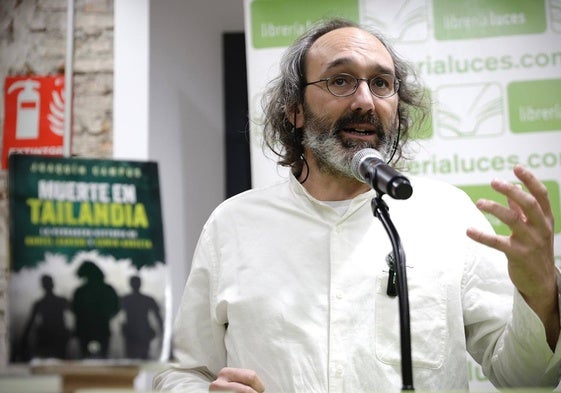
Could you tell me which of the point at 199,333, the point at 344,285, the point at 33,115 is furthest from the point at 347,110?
the point at 33,115

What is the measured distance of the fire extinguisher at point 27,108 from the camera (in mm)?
2246

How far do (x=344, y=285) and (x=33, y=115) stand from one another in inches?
53.4

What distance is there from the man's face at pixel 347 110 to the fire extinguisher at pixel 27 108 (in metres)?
1.02

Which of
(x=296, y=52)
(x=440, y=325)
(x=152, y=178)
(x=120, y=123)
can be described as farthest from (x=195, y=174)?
(x=152, y=178)

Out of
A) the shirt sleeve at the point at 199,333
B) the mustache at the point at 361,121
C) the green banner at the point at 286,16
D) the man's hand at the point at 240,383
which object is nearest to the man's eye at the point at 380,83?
the mustache at the point at 361,121

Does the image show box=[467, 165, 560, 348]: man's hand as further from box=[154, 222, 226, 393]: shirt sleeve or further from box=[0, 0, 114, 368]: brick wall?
box=[0, 0, 114, 368]: brick wall

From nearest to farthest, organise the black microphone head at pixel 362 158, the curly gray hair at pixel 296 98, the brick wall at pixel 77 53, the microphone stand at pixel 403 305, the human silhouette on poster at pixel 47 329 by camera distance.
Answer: the human silhouette on poster at pixel 47 329
the microphone stand at pixel 403 305
the black microphone head at pixel 362 158
the curly gray hair at pixel 296 98
the brick wall at pixel 77 53

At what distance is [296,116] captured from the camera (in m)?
1.99

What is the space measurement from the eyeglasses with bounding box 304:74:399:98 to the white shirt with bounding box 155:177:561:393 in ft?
0.85

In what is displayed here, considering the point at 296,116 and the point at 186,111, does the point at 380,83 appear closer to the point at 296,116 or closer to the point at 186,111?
the point at 296,116

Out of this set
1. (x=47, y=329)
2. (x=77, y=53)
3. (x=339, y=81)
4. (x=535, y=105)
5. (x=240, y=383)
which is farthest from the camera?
(x=77, y=53)

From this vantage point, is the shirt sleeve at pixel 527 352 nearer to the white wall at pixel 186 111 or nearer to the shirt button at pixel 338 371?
the shirt button at pixel 338 371

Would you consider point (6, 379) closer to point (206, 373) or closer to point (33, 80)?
point (206, 373)

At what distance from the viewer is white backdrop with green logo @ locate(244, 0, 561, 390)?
88.4 inches
